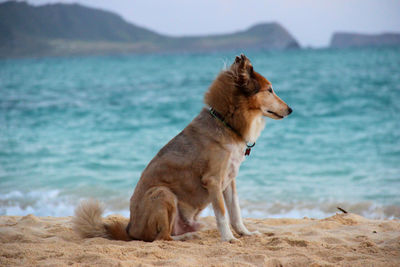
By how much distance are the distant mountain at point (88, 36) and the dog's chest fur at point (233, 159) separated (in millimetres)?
60617

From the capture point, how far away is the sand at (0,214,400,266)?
11.5ft

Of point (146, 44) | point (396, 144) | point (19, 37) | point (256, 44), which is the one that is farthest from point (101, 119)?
point (256, 44)

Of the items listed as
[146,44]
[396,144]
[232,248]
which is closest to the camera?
[232,248]

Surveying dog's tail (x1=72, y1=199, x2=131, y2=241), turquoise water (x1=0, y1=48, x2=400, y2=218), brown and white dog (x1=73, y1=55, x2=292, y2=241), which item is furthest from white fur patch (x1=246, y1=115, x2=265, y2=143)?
dog's tail (x1=72, y1=199, x2=131, y2=241)

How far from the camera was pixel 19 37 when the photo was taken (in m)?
70.1

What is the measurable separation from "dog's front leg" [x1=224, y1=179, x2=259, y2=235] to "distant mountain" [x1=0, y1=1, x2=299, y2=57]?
2382 inches

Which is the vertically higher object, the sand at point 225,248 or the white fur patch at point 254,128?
the white fur patch at point 254,128

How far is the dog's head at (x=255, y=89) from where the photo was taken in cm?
425

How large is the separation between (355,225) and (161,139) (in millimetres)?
7751

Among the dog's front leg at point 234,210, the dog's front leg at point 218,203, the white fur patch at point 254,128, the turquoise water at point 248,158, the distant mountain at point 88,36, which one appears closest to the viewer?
the dog's front leg at point 218,203

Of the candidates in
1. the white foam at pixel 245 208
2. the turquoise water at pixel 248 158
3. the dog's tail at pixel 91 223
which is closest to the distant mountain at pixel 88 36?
the turquoise water at pixel 248 158

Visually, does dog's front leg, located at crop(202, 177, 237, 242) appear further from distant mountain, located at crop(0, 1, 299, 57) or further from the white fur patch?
distant mountain, located at crop(0, 1, 299, 57)

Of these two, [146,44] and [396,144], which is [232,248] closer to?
[396,144]

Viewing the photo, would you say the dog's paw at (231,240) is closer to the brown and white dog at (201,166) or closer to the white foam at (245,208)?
the brown and white dog at (201,166)
